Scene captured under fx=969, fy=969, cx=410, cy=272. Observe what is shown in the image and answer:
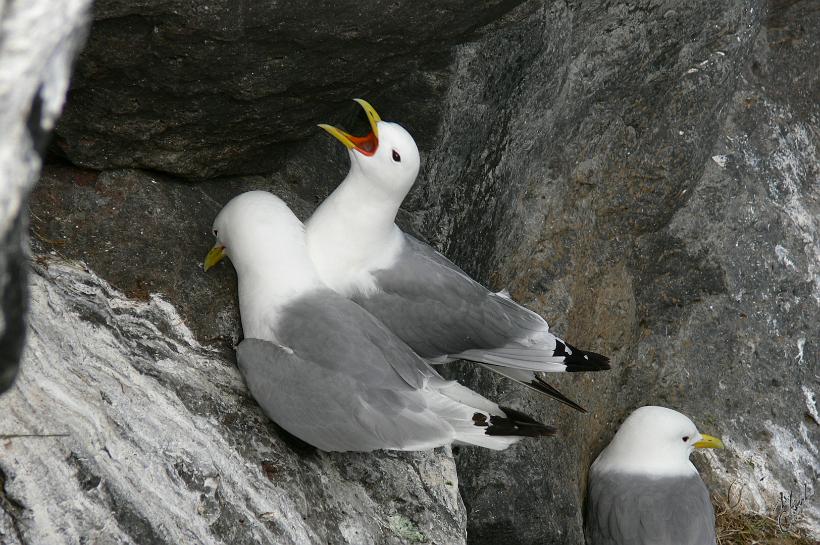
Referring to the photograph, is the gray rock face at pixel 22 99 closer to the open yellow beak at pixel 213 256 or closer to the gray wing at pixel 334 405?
the gray wing at pixel 334 405

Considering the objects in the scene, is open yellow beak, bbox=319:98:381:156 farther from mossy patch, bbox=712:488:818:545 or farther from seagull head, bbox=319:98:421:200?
mossy patch, bbox=712:488:818:545

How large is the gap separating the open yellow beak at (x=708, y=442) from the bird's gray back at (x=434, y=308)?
1.24 meters

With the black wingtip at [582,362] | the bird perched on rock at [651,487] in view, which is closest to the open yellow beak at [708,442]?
the bird perched on rock at [651,487]

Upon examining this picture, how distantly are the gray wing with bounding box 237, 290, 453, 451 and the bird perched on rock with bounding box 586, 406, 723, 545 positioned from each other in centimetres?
133

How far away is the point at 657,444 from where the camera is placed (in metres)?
3.68

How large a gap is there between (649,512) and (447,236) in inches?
49.3

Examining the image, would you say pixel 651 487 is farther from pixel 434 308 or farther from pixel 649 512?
pixel 434 308

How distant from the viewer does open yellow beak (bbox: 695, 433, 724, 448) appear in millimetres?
3738

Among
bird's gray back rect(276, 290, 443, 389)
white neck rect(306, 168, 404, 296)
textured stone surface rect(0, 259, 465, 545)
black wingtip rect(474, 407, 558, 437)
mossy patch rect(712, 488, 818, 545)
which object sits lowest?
mossy patch rect(712, 488, 818, 545)

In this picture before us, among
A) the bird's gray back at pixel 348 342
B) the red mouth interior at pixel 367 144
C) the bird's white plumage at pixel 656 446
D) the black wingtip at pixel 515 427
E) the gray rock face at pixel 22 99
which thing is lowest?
the bird's white plumage at pixel 656 446

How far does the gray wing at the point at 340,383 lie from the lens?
2.37m

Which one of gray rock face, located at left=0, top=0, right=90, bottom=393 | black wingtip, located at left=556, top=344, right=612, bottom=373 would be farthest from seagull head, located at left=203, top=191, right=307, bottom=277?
gray rock face, located at left=0, top=0, right=90, bottom=393

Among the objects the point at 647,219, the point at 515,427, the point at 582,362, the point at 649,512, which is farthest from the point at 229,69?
the point at 649,512

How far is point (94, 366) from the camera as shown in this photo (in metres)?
2.10
